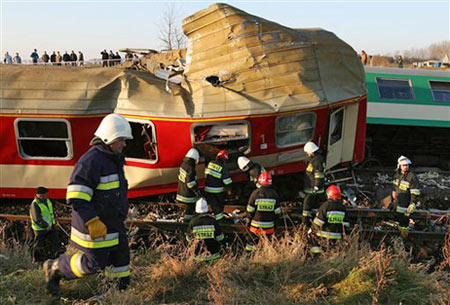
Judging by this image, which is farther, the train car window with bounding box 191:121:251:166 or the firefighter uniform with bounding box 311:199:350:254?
the train car window with bounding box 191:121:251:166

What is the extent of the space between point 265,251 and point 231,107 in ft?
8.73

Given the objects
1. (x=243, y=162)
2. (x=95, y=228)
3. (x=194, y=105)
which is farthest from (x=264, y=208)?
(x=95, y=228)

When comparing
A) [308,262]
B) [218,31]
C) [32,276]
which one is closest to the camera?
[32,276]

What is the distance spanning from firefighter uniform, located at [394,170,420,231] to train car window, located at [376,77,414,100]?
5.16 meters

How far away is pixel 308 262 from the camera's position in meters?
4.75

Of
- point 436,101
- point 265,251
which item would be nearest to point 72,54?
point 436,101

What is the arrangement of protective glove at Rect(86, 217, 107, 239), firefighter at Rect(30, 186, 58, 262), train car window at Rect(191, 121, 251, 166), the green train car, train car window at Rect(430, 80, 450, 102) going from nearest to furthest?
protective glove at Rect(86, 217, 107, 239) < firefighter at Rect(30, 186, 58, 262) < train car window at Rect(191, 121, 251, 166) < the green train car < train car window at Rect(430, 80, 450, 102)

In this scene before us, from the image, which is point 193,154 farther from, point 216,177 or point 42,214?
point 42,214

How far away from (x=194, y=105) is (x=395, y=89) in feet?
24.8

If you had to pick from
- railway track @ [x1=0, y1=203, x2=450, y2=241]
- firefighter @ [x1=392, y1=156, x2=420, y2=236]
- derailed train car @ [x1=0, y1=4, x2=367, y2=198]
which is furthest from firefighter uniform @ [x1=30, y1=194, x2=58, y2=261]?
firefighter @ [x1=392, y1=156, x2=420, y2=236]

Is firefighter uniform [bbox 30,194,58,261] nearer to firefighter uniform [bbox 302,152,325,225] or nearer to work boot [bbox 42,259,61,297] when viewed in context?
work boot [bbox 42,259,61,297]

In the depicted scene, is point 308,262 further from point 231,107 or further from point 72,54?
point 72,54

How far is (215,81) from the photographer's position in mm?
6793

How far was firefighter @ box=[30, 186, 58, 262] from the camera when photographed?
5844 mm
